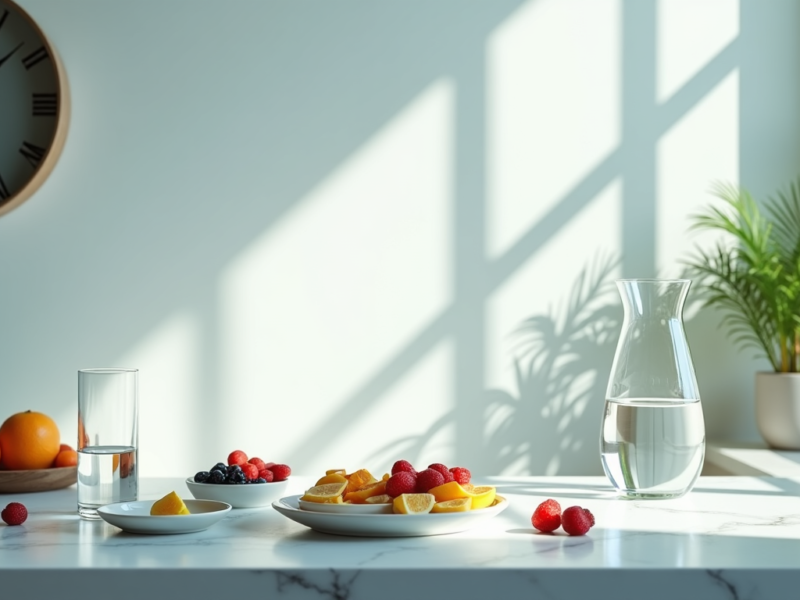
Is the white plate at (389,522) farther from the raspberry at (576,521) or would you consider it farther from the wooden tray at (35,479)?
the wooden tray at (35,479)

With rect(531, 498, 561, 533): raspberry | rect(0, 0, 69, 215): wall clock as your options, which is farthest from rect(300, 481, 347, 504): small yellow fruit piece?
rect(0, 0, 69, 215): wall clock

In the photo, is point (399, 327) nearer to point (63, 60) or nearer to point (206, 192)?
point (206, 192)

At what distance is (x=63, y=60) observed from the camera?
2607 mm

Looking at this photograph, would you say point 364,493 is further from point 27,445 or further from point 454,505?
point 27,445

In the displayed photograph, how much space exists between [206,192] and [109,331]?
18.4 inches

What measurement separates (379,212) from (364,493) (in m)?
1.53

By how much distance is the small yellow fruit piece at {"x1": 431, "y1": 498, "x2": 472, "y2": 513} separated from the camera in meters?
1.18

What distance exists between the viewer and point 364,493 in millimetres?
1225

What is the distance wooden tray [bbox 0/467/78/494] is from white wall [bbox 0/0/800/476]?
947mm

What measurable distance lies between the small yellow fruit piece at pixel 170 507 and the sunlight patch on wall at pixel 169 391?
142 cm

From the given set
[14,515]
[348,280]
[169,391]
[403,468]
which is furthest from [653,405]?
[169,391]

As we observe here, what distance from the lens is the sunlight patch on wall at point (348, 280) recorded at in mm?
2643

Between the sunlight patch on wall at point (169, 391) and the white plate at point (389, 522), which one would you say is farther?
the sunlight patch on wall at point (169, 391)

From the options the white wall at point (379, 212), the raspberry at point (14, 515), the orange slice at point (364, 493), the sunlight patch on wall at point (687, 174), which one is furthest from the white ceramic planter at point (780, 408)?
the raspberry at point (14, 515)
